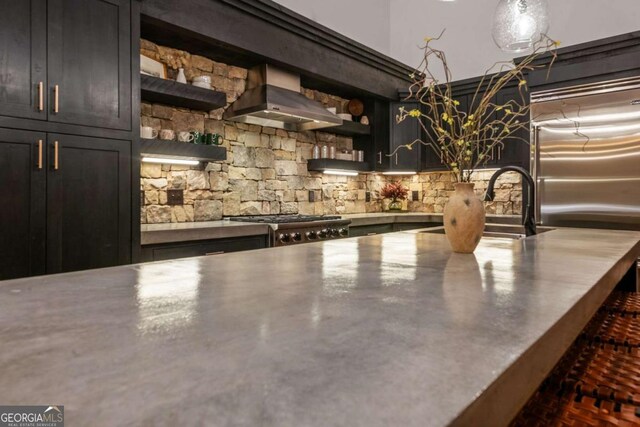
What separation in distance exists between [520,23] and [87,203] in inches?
114

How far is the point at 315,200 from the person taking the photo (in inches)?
183

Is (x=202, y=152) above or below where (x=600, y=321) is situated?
above

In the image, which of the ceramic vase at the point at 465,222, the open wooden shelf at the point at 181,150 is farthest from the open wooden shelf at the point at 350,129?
the ceramic vase at the point at 465,222

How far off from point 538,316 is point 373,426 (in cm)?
48

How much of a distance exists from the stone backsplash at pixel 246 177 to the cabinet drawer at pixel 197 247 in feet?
2.10

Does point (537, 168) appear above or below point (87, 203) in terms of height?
above

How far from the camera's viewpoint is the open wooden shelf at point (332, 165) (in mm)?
4340

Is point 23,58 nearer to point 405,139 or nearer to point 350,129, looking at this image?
point 350,129

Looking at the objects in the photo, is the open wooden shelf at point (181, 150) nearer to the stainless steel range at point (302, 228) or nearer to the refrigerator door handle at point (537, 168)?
the stainless steel range at point (302, 228)

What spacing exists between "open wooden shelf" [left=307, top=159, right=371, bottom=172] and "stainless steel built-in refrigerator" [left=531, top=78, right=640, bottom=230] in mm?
1810

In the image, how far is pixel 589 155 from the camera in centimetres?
373

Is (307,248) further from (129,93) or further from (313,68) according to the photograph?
(313,68)

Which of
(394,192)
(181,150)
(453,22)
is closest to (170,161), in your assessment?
(181,150)

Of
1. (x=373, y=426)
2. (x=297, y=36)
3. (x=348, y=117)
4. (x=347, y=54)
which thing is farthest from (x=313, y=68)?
(x=373, y=426)
